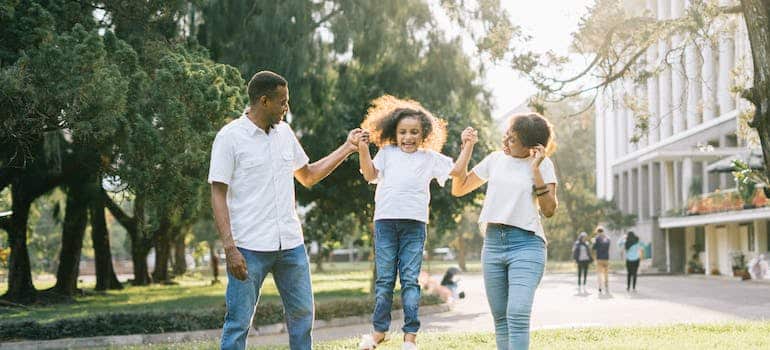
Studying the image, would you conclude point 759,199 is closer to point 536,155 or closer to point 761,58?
point 761,58

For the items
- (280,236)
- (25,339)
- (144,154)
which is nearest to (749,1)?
(280,236)

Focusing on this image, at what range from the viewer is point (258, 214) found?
5352 millimetres

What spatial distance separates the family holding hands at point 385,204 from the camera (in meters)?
5.34

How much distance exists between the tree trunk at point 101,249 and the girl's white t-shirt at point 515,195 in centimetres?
2800

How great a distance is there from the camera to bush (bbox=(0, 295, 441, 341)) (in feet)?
45.0

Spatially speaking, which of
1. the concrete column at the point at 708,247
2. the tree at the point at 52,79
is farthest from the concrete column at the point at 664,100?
the tree at the point at 52,79

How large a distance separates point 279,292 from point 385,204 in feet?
5.06

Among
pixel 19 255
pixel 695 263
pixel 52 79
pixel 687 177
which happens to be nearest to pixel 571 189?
pixel 687 177

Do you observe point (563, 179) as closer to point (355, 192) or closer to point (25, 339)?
point (355, 192)

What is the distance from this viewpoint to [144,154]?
570 inches

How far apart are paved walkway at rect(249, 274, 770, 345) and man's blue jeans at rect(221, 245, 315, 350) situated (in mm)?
7774

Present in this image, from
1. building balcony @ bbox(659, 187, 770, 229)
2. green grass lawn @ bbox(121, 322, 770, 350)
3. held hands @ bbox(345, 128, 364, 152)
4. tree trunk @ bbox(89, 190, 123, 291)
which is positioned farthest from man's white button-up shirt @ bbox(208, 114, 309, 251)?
building balcony @ bbox(659, 187, 770, 229)

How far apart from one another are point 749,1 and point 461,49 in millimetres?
13230

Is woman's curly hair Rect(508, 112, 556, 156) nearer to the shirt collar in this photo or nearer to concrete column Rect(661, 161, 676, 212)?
the shirt collar
